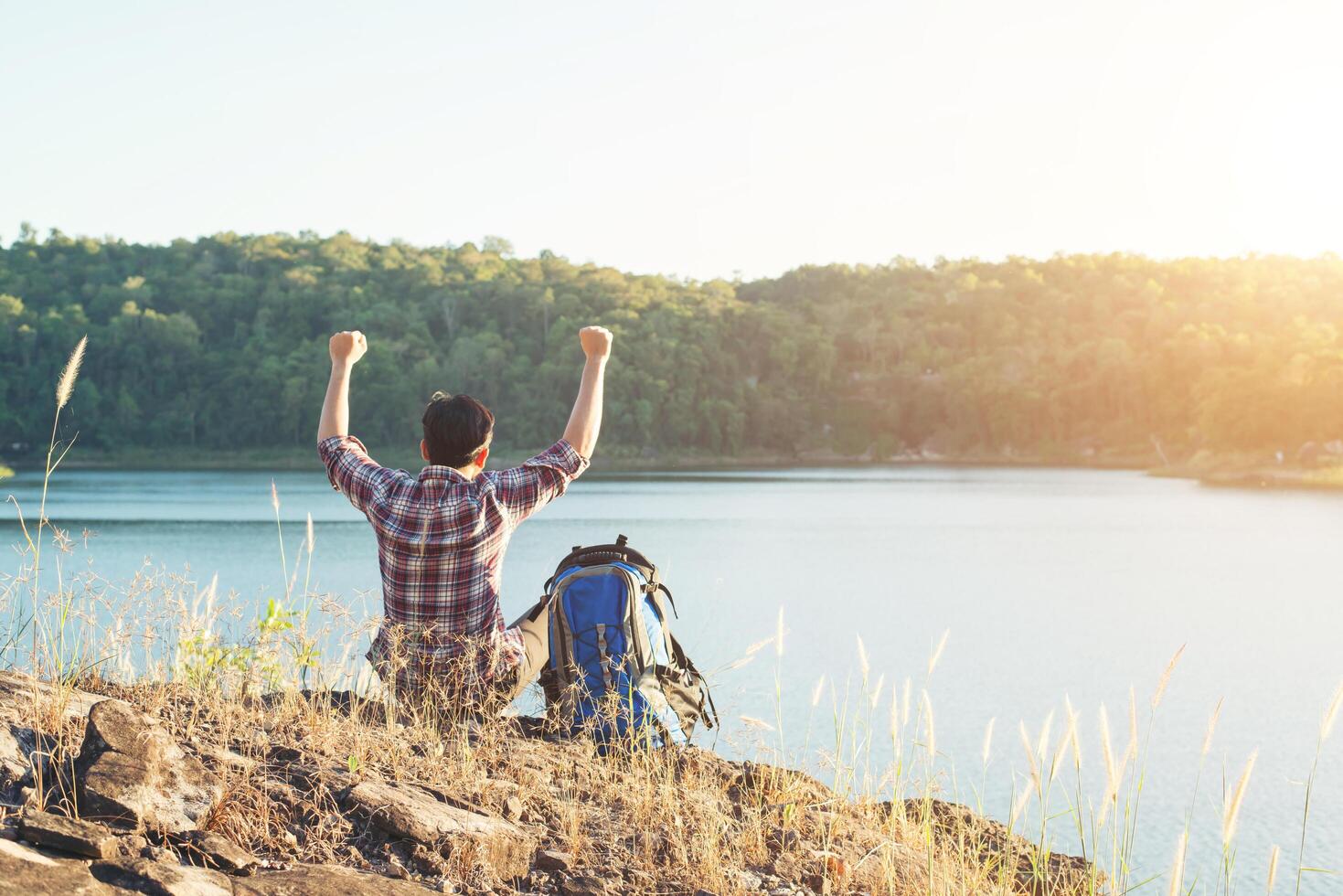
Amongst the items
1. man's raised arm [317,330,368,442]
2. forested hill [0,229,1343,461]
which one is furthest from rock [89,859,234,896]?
forested hill [0,229,1343,461]

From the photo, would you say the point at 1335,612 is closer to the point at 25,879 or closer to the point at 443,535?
the point at 443,535

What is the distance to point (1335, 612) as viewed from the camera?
46.0 feet

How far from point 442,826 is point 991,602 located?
43.1ft

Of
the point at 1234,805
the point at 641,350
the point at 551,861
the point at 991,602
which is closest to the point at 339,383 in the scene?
the point at 551,861

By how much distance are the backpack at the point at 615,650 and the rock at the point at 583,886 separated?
0.81 metres

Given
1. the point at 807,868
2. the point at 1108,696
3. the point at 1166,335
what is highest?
the point at 1166,335

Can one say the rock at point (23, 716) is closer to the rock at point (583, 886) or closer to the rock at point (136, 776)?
the rock at point (136, 776)

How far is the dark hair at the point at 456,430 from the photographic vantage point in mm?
3078

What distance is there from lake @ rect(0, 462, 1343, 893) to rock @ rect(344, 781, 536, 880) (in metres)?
0.84

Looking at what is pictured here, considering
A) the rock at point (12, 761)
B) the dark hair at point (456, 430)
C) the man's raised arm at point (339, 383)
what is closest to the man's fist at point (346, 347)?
the man's raised arm at point (339, 383)

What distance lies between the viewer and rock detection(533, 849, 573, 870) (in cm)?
236

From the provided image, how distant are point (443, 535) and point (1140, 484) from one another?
46764mm

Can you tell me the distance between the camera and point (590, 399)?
3.26 m

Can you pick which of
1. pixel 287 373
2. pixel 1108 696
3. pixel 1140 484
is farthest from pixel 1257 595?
pixel 287 373
